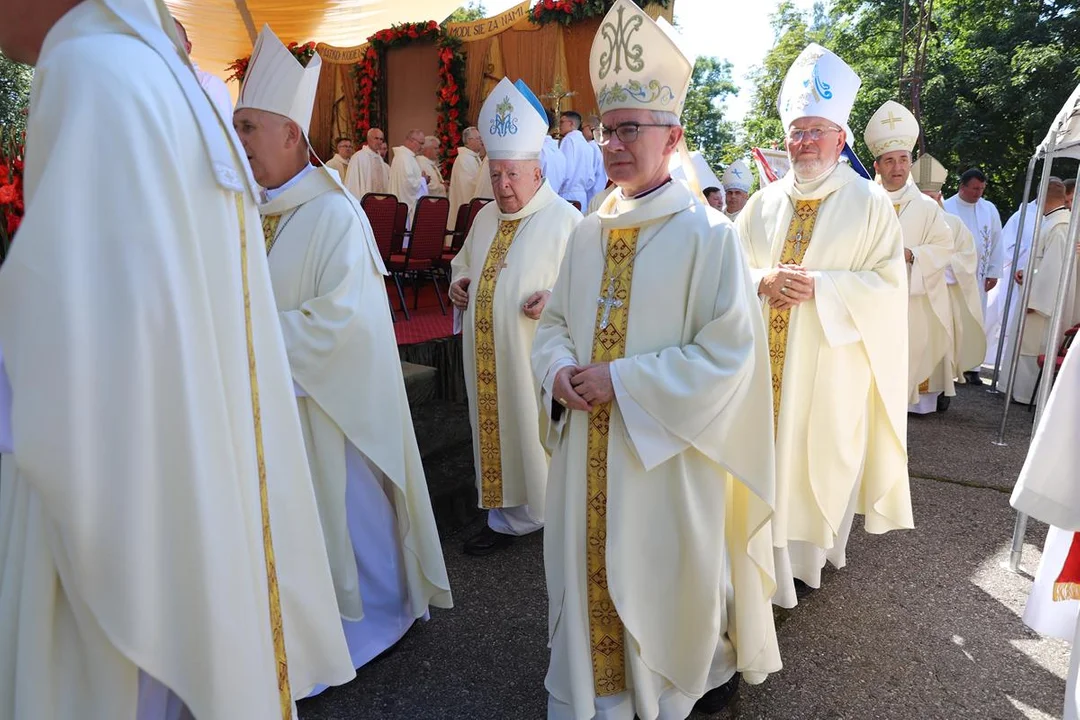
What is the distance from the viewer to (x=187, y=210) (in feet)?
4.39

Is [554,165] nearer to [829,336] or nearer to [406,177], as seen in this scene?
[406,177]

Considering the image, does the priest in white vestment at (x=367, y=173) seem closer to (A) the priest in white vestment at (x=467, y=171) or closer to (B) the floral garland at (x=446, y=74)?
A: (A) the priest in white vestment at (x=467, y=171)

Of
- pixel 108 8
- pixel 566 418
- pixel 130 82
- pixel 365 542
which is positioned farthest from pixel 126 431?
pixel 365 542

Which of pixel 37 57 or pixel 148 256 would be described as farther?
pixel 37 57

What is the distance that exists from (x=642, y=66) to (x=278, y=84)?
4.41 ft

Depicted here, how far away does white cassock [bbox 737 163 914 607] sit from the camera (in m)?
3.37

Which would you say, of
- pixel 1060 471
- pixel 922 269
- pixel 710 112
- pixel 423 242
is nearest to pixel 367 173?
pixel 423 242

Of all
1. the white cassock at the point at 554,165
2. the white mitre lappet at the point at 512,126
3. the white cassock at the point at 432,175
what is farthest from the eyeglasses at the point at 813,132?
the white cassock at the point at 432,175

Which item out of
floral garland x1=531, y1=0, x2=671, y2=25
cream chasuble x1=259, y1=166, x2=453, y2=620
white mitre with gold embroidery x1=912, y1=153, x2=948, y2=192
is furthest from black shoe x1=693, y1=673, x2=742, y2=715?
floral garland x1=531, y1=0, x2=671, y2=25

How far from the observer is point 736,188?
8508 millimetres

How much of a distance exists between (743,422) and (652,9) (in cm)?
1170

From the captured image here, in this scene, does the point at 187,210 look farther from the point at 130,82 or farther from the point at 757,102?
the point at 757,102

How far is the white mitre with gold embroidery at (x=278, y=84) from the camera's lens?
9.07ft

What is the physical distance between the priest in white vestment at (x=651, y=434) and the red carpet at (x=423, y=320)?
2886 mm
